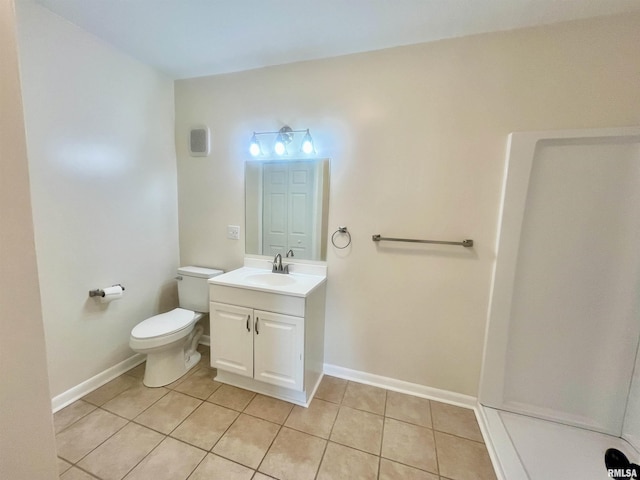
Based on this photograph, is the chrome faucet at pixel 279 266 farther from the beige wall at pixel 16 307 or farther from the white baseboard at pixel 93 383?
the beige wall at pixel 16 307

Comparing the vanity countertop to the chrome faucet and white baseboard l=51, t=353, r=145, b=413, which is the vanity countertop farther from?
white baseboard l=51, t=353, r=145, b=413

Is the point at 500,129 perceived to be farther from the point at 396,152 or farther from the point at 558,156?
the point at 396,152

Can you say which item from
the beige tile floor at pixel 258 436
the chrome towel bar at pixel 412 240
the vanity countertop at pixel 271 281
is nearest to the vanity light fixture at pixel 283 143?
the chrome towel bar at pixel 412 240

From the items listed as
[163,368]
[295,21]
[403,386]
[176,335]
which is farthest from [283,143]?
[403,386]

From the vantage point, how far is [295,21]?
1.58 m

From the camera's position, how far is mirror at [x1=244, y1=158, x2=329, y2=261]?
2062 mm

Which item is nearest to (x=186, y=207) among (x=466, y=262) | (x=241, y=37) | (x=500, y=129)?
(x=241, y=37)

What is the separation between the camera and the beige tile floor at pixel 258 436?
1.38m

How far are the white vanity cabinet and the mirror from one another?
16.1 inches

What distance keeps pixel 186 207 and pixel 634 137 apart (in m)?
3.15

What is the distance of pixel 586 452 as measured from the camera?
4.86 ft

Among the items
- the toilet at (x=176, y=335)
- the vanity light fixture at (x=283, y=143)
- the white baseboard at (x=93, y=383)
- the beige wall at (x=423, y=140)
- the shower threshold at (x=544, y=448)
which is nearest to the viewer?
the shower threshold at (x=544, y=448)

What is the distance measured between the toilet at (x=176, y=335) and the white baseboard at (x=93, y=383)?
0.28 meters

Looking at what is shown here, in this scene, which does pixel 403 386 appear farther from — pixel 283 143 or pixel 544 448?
pixel 283 143
